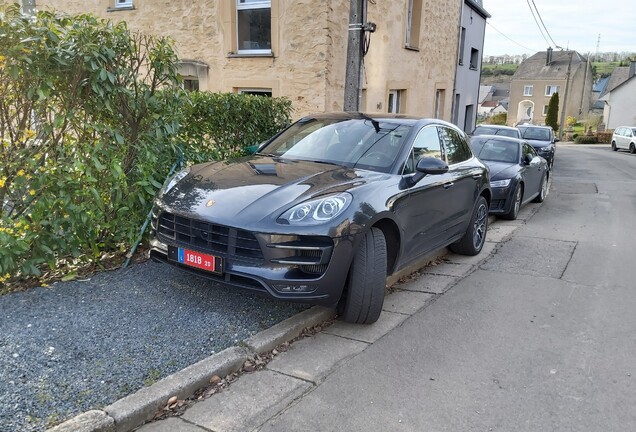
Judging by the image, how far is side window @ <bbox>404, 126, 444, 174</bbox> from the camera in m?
4.79

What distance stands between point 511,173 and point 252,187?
6.65m

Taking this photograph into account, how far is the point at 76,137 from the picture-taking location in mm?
4703

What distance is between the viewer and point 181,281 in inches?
180

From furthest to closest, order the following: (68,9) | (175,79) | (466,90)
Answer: (466,90) → (68,9) → (175,79)

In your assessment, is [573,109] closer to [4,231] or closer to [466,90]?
[466,90]

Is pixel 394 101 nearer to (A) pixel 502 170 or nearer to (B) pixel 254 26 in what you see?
(B) pixel 254 26

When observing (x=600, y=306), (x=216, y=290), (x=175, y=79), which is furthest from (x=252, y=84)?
(x=600, y=306)

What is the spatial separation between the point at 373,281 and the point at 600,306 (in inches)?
97.7

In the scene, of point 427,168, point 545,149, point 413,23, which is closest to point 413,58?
point 413,23

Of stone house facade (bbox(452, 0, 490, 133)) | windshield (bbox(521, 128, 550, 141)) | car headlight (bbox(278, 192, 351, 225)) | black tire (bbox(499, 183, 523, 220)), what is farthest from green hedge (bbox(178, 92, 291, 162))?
windshield (bbox(521, 128, 550, 141))

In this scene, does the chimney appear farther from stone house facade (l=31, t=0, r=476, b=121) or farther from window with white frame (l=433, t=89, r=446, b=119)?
Result: stone house facade (l=31, t=0, r=476, b=121)

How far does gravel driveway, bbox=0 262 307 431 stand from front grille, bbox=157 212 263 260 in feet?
1.87

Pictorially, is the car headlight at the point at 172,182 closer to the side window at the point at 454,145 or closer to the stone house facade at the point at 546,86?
Answer: the side window at the point at 454,145

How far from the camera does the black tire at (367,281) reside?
3867mm
